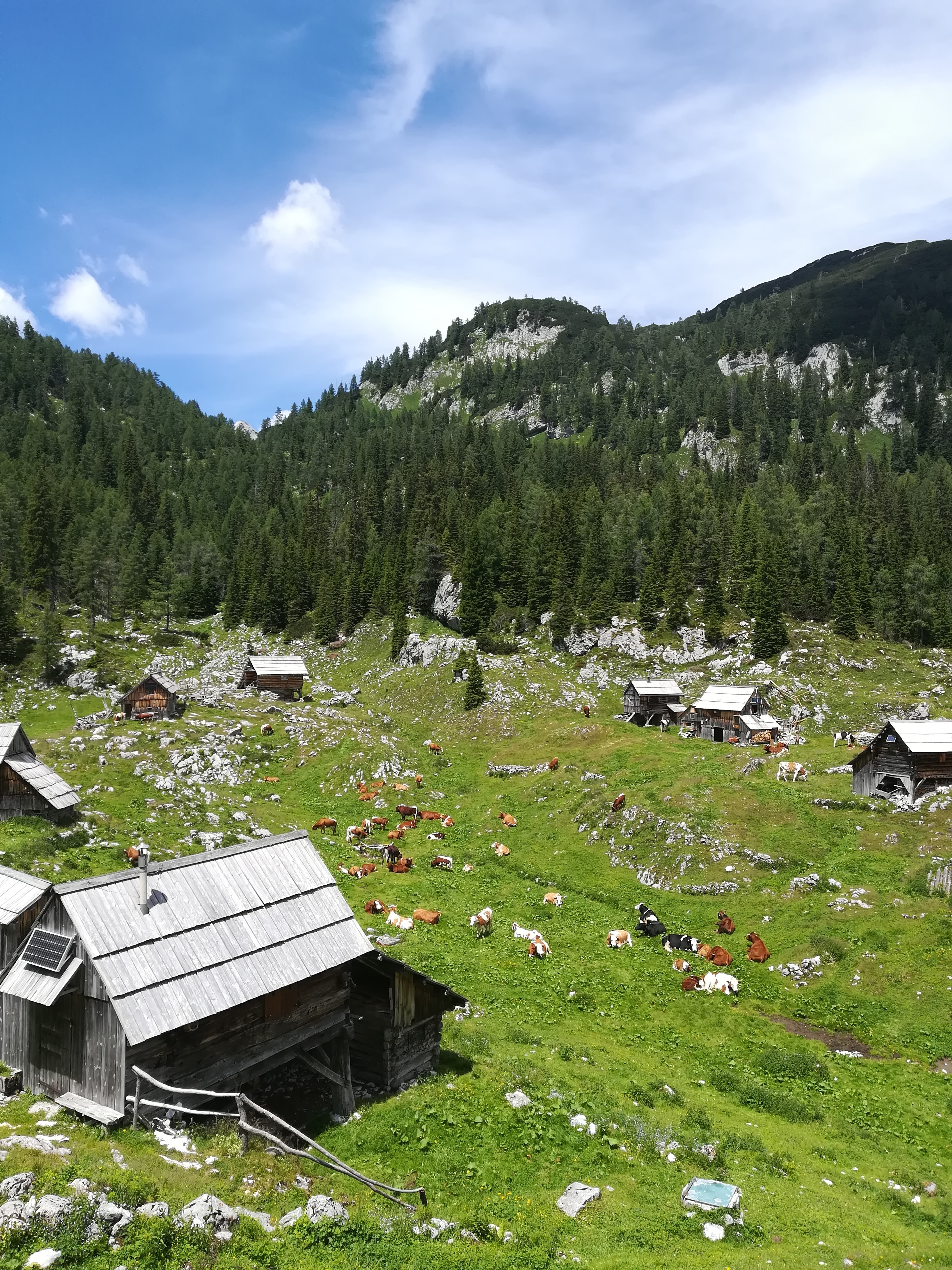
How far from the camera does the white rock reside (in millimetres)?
14664

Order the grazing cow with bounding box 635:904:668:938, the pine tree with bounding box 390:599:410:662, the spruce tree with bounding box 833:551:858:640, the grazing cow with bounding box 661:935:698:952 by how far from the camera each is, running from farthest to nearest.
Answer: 1. the pine tree with bounding box 390:599:410:662
2. the spruce tree with bounding box 833:551:858:640
3. the grazing cow with bounding box 635:904:668:938
4. the grazing cow with bounding box 661:935:698:952

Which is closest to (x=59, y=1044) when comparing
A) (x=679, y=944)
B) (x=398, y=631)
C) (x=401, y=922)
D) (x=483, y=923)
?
(x=401, y=922)

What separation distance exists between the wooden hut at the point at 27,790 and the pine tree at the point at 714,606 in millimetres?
77418

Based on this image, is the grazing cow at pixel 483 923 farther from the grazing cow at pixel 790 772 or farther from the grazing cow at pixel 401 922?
the grazing cow at pixel 790 772

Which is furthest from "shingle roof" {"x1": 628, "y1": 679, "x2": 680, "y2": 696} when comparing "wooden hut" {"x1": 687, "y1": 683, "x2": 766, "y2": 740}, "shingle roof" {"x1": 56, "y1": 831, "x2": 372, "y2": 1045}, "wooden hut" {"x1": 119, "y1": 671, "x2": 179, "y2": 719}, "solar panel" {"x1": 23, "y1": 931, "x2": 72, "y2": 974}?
"solar panel" {"x1": 23, "y1": 931, "x2": 72, "y2": 974}

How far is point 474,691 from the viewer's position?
76.3 m

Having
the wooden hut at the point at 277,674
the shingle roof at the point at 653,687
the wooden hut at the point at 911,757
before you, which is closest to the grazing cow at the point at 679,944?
the wooden hut at the point at 911,757

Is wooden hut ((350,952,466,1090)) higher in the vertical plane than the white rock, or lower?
higher

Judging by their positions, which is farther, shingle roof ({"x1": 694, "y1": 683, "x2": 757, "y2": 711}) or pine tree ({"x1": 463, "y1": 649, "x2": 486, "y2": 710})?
pine tree ({"x1": 463, "y1": 649, "x2": 486, "y2": 710})

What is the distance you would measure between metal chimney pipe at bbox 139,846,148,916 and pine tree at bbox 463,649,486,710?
59.9m

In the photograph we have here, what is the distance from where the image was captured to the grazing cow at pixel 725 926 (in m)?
33.6

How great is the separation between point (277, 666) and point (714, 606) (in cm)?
5908

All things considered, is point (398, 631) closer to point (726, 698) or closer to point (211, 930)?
point (726, 698)

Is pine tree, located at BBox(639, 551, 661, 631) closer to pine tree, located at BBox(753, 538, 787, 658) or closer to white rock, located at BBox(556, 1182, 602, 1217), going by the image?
pine tree, located at BBox(753, 538, 787, 658)
